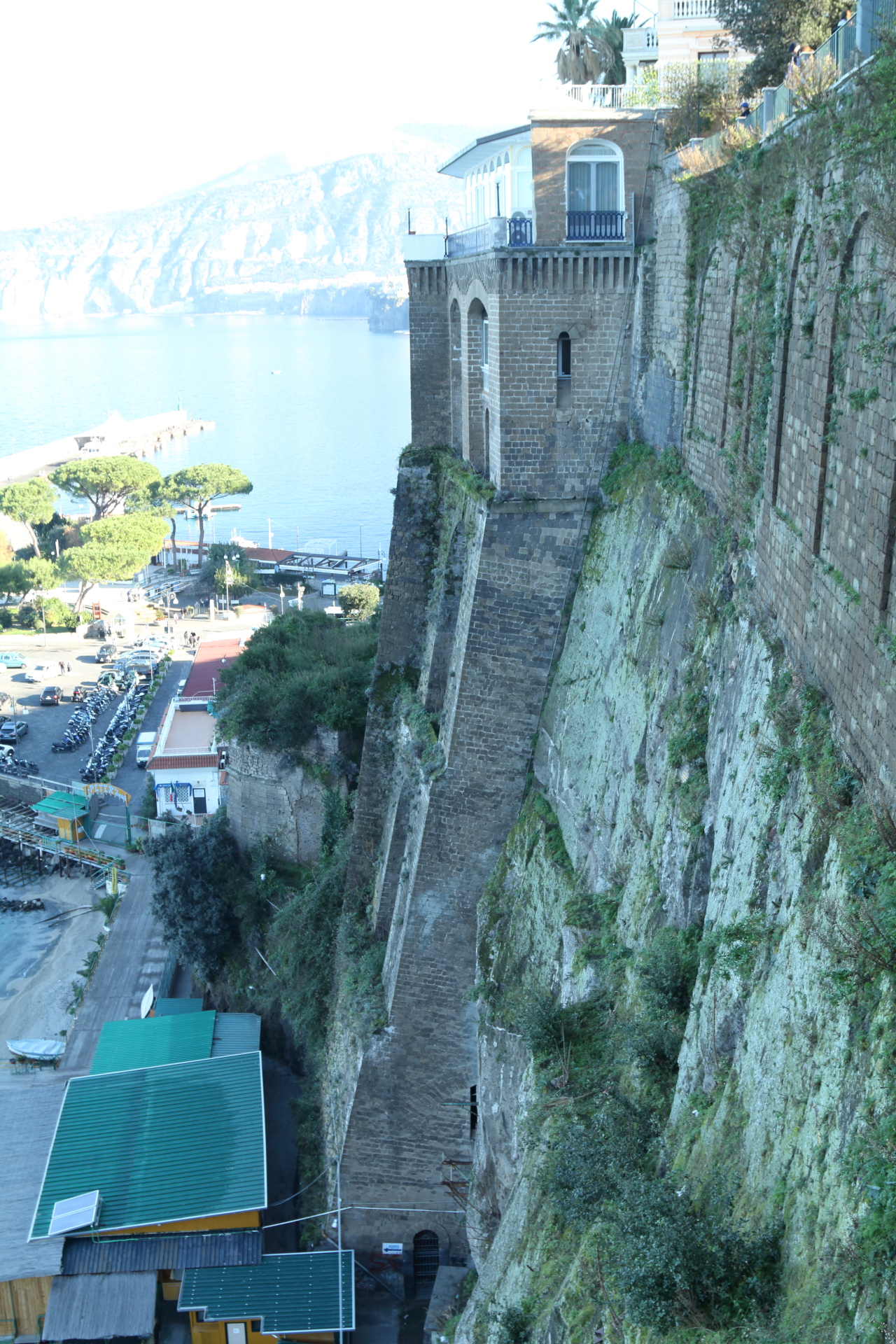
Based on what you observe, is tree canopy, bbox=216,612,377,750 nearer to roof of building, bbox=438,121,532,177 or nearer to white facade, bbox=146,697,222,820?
white facade, bbox=146,697,222,820

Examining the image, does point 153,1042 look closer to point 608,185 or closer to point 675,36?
point 608,185

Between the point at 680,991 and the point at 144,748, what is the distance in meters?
35.9

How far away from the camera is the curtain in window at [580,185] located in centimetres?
1694

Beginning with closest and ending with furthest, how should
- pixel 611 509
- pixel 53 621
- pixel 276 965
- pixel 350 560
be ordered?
pixel 611 509
pixel 276 965
pixel 53 621
pixel 350 560

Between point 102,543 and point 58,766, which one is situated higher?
point 102,543

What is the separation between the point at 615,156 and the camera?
16906 mm

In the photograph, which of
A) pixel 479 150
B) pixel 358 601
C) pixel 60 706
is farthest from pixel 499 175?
pixel 60 706

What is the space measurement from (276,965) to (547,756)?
12.6 m

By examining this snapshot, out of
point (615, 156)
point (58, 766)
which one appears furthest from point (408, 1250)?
point (58, 766)

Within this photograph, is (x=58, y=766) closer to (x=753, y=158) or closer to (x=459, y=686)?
(x=459, y=686)

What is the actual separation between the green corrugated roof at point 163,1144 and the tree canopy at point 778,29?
66.5 ft

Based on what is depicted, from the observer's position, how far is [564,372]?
1731 cm

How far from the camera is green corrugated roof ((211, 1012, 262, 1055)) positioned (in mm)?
26109

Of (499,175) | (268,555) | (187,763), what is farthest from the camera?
(268,555)
